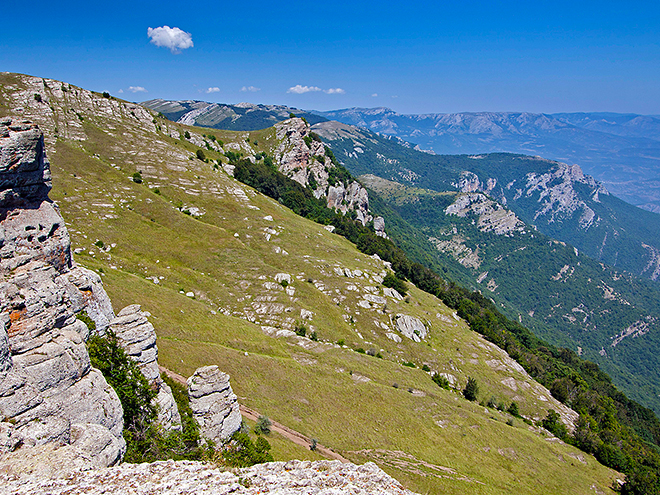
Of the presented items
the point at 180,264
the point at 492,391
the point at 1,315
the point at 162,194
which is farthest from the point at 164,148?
the point at 492,391

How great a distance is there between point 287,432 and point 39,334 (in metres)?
25.4

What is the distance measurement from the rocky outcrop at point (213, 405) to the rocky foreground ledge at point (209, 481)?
38.4 ft

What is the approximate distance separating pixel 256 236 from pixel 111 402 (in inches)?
2554

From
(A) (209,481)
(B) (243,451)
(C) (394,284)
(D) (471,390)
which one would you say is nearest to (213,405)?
(B) (243,451)

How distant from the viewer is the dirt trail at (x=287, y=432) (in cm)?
3325

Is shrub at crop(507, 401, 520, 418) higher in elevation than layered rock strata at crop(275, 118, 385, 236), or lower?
lower

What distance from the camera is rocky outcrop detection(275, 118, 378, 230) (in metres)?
170

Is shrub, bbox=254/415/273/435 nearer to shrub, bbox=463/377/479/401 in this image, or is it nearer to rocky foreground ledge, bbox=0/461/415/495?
rocky foreground ledge, bbox=0/461/415/495

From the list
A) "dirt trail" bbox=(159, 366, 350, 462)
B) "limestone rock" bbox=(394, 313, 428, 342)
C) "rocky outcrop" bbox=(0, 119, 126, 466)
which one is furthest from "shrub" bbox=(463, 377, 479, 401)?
"rocky outcrop" bbox=(0, 119, 126, 466)

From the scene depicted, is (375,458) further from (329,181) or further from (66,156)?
(329,181)

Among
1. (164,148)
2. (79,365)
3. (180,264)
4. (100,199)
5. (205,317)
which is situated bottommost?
(205,317)

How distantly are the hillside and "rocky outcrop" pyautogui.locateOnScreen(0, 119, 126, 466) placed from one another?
17.7 m

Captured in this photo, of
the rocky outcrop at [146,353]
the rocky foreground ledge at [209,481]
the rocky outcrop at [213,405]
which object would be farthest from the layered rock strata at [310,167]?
the rocky foreground ledge at [209,481]

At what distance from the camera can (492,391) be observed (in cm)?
6812
